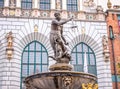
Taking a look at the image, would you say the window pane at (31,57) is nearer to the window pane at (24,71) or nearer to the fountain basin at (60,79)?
the window pane at (24,71)

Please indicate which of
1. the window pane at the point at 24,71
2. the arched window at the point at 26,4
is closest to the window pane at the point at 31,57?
the window pane at the point at 24,71

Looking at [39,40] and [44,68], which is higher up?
[39,40]

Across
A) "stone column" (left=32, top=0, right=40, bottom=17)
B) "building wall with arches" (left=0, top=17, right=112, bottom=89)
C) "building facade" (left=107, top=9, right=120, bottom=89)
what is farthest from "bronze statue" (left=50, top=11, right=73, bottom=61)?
"building facade" (left=107, top=9, right=120, bottom=89)

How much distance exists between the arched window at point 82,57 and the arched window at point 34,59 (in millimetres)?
2834

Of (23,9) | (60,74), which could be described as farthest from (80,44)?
(60,74)

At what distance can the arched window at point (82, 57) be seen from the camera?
26547 millimetres

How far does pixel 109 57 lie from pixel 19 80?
8.85 metres

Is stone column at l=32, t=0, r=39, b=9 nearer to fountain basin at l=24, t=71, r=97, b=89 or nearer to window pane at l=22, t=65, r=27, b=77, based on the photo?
window pane at l=22, t=65, r=27, b=77

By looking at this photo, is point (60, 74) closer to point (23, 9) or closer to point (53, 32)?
point (53, 32)

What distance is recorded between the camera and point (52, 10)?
2775cm

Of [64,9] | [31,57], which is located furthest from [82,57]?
[64,9]

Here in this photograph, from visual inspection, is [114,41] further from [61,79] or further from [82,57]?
[61,79]

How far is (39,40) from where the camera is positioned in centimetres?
2670

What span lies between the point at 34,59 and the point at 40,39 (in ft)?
6.74
